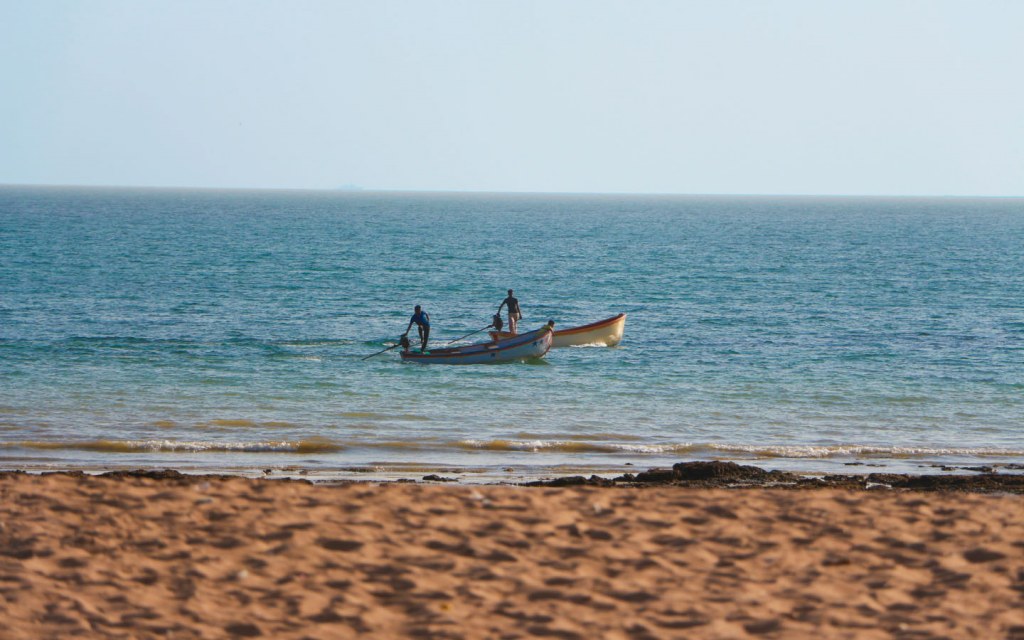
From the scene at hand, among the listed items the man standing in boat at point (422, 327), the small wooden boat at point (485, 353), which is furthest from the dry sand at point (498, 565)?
the man standing in boat at point (422, 327)

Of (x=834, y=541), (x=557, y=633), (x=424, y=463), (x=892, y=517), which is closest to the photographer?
(x=557, y=633)

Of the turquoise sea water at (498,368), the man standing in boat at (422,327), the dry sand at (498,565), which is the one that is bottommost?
the turquoise sea water at (498,368)

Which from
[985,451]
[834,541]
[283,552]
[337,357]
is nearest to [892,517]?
[834,541]

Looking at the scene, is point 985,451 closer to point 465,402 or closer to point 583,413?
point 583,413

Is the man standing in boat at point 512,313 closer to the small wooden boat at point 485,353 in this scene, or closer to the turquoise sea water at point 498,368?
the turquoise sea water at point 498,368

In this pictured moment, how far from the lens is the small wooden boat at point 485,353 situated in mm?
29403

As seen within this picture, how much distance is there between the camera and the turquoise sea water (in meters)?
18.1

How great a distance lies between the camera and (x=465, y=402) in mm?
23109

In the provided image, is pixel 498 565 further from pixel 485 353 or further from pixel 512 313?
pixel 512 313

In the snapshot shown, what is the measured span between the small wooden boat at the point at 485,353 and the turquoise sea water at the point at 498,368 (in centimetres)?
53

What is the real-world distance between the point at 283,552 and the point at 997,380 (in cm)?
2242

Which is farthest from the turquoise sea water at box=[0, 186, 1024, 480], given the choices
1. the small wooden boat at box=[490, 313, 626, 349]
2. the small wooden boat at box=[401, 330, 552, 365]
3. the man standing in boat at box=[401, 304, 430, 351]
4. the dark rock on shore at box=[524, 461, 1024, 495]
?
the dark rock on shore at box=[524, 461, 1024, 495]

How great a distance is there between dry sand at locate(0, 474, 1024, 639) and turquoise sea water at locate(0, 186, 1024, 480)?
6.10 metres

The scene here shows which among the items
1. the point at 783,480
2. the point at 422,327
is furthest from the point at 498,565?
the point at 422,327
